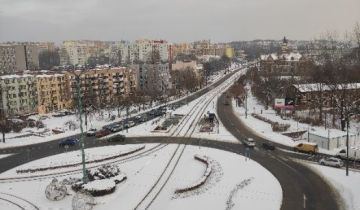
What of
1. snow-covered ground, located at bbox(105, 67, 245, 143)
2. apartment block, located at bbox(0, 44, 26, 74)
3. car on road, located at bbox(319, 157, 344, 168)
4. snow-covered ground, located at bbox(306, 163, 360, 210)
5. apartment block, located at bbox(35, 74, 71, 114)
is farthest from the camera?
apartment block, located at bbox(0, 44, 26, 74)

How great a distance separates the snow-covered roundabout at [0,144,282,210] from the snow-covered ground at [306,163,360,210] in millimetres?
5047

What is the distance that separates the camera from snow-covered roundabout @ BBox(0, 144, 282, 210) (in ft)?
106

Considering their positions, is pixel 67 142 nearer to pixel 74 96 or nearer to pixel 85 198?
pixel 85 198

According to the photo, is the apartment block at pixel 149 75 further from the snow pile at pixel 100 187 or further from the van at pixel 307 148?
the snow pile at pixel 100 187

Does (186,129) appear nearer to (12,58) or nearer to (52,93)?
(52,93)

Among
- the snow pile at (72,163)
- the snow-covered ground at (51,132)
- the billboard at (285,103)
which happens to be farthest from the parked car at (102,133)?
the billboard at (285,103)

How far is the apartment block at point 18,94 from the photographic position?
90250mm

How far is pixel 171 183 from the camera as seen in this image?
122ft

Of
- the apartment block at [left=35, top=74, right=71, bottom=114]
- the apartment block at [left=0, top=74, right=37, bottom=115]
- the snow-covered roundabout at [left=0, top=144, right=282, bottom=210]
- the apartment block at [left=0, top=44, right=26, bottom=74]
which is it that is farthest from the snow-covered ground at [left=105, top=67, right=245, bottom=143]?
the apartment block at [left=0, top=44, right=26, bottom=74]

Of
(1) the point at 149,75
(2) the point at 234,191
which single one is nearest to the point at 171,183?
(2) the point at 234,191

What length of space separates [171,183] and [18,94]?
219ft

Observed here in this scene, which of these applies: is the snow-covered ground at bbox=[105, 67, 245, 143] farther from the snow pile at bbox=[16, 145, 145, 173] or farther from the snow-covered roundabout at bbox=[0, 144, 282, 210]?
the snow pile at bbox=[16, 145, 145, 173]

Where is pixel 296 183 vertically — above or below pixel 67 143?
below

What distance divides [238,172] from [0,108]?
65256mm
